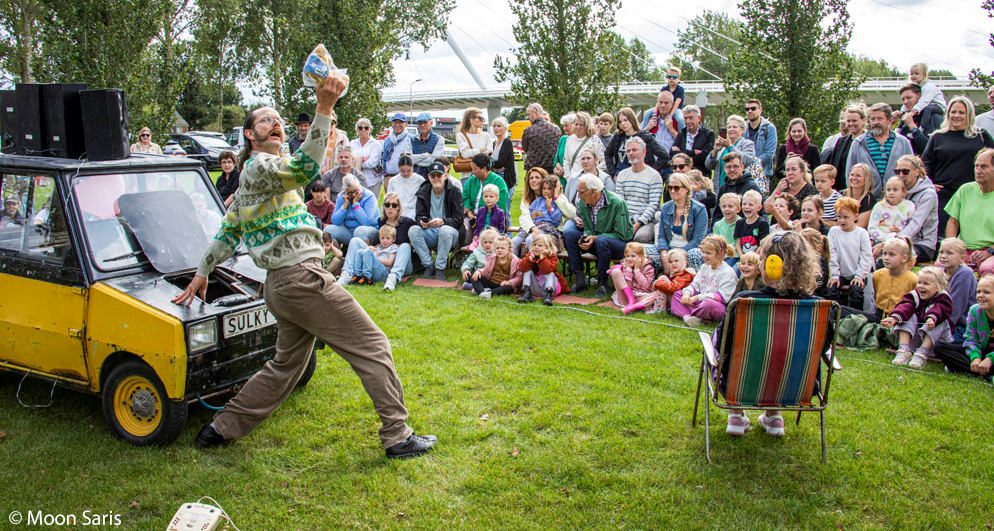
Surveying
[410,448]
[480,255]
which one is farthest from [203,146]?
[410,448]

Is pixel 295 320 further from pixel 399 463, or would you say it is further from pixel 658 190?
pixel 658 190

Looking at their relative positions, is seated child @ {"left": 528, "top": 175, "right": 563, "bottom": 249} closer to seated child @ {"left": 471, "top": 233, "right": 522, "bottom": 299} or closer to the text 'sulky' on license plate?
seated child @ {"left": 471, "top": 233, "right": 522, "bottom": 299}

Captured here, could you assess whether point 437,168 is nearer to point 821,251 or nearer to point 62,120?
point 821,251

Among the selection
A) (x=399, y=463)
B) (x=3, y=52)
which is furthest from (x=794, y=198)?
(x=3, y=52)

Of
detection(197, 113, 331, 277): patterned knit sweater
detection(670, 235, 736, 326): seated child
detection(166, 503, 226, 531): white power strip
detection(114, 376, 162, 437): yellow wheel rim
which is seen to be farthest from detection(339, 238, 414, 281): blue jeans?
detection(166, 503, 226, 531): white power strip

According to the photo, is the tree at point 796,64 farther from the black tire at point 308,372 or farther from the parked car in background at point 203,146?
the parked car in background at point 203,146

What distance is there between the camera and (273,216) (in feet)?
12.5

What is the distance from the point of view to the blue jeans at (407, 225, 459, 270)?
9.27 meters

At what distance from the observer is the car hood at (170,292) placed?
4141 millimetres

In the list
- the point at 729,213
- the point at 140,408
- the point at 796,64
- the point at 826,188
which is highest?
the point at 796,64

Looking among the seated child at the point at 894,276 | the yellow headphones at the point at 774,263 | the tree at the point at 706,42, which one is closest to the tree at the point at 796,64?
the seated child at the point at 894,276

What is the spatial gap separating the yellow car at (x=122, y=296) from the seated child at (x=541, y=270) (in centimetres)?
376

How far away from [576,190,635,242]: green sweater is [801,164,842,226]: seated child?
6.49ft

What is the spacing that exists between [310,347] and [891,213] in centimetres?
620
